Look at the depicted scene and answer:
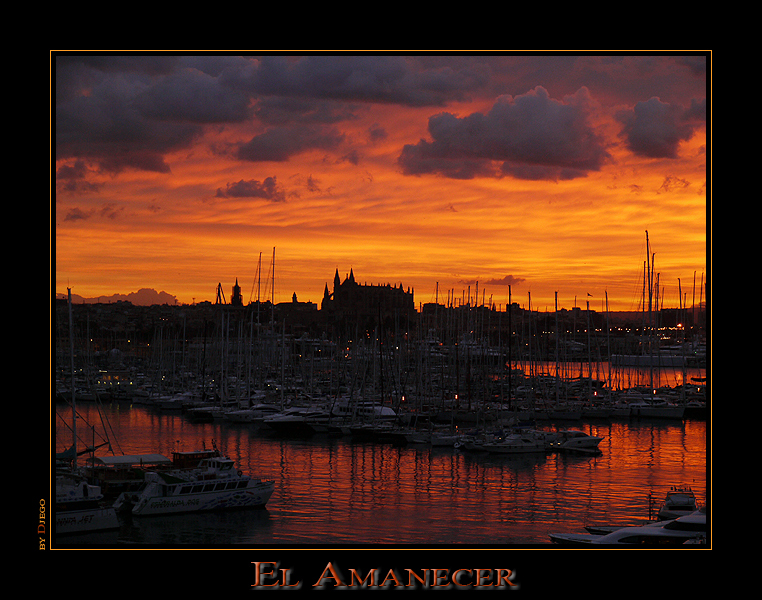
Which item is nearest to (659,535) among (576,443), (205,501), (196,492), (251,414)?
(205,501)

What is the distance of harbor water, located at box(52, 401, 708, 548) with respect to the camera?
67.1ft

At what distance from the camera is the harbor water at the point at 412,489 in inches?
805

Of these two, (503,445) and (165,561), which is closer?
(165,561)

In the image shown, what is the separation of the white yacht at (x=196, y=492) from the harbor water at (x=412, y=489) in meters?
0.34

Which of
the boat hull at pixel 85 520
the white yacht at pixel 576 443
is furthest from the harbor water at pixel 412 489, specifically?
the white yacht at pixel 576 443

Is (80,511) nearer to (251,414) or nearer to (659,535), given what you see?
(659,535)

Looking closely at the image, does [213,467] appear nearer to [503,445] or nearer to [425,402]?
[503,445]

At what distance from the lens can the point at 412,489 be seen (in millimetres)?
26984

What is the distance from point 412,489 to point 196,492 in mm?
7587

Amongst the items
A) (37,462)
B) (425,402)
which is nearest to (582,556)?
(37,462)

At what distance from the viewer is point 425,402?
48969 mm
